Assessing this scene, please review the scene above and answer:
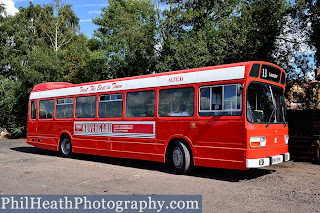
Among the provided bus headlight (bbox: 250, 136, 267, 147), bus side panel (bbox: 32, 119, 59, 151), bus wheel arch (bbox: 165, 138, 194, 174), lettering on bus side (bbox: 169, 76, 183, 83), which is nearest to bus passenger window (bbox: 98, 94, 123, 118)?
lettering on bus side (bbox: 169, 76, 183, 83)

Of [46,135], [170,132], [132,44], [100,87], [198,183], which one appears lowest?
[198,183]

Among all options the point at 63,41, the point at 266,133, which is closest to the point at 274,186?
the point at 266,133

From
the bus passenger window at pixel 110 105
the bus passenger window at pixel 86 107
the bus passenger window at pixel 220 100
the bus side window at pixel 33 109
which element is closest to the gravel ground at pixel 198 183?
the bus passenger window at pixel 220 100

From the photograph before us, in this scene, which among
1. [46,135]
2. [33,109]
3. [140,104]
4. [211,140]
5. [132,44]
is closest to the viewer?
[211,140]

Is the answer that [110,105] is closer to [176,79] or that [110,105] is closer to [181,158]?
[176,79]

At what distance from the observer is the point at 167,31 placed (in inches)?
995

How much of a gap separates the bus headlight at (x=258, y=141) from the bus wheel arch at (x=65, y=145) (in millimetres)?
8302

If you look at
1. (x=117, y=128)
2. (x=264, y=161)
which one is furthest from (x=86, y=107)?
(x=264, y=161)

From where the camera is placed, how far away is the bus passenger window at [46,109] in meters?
14.7

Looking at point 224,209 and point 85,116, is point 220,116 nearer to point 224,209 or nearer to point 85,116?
point 224,209

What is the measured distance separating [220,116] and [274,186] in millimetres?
2145

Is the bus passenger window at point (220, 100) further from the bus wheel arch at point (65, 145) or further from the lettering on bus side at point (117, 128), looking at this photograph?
the bus wheel arch at point (65, 145)

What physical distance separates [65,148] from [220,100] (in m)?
8.12

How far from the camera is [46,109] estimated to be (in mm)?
14945
